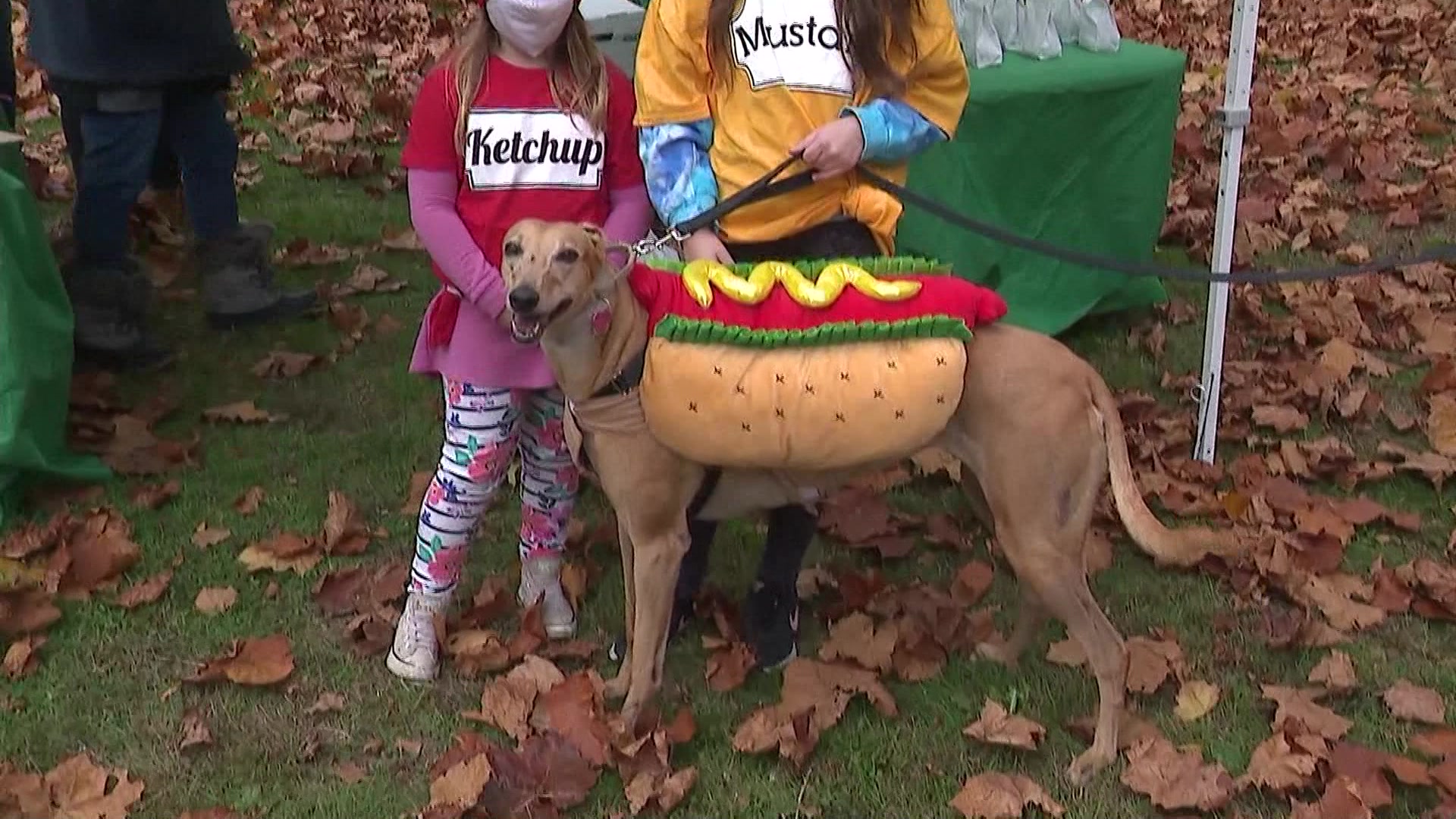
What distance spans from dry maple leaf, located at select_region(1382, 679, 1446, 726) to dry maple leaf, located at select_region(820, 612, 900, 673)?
47.9 inches

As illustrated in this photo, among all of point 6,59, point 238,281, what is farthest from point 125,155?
point 6,59

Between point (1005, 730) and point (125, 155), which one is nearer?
point (1005, 730)

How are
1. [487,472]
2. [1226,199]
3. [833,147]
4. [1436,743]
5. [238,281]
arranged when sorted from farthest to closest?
1. [238,281]
2. [1226,199]
3. [487,472]
4. [1436,743]
5. [833,147]

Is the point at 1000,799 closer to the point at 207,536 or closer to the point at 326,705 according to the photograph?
the point at 326,705

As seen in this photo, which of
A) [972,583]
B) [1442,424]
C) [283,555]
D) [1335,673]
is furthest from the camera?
[1442,424]

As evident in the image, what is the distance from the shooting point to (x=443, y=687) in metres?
3.46

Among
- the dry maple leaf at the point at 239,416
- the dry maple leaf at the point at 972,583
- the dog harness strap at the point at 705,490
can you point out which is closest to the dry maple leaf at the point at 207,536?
the dry maple leaf at the point at 239,416

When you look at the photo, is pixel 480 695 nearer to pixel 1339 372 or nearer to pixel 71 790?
pixel 71 790

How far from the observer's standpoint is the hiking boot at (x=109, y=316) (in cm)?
491

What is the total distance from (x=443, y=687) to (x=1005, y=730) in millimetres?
1393

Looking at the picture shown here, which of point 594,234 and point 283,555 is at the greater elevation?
point 594,234

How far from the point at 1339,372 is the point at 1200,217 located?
1687 millimetres

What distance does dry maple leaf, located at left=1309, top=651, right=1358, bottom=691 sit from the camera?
11.2 ft

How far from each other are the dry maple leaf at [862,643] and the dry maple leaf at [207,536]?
184cm
